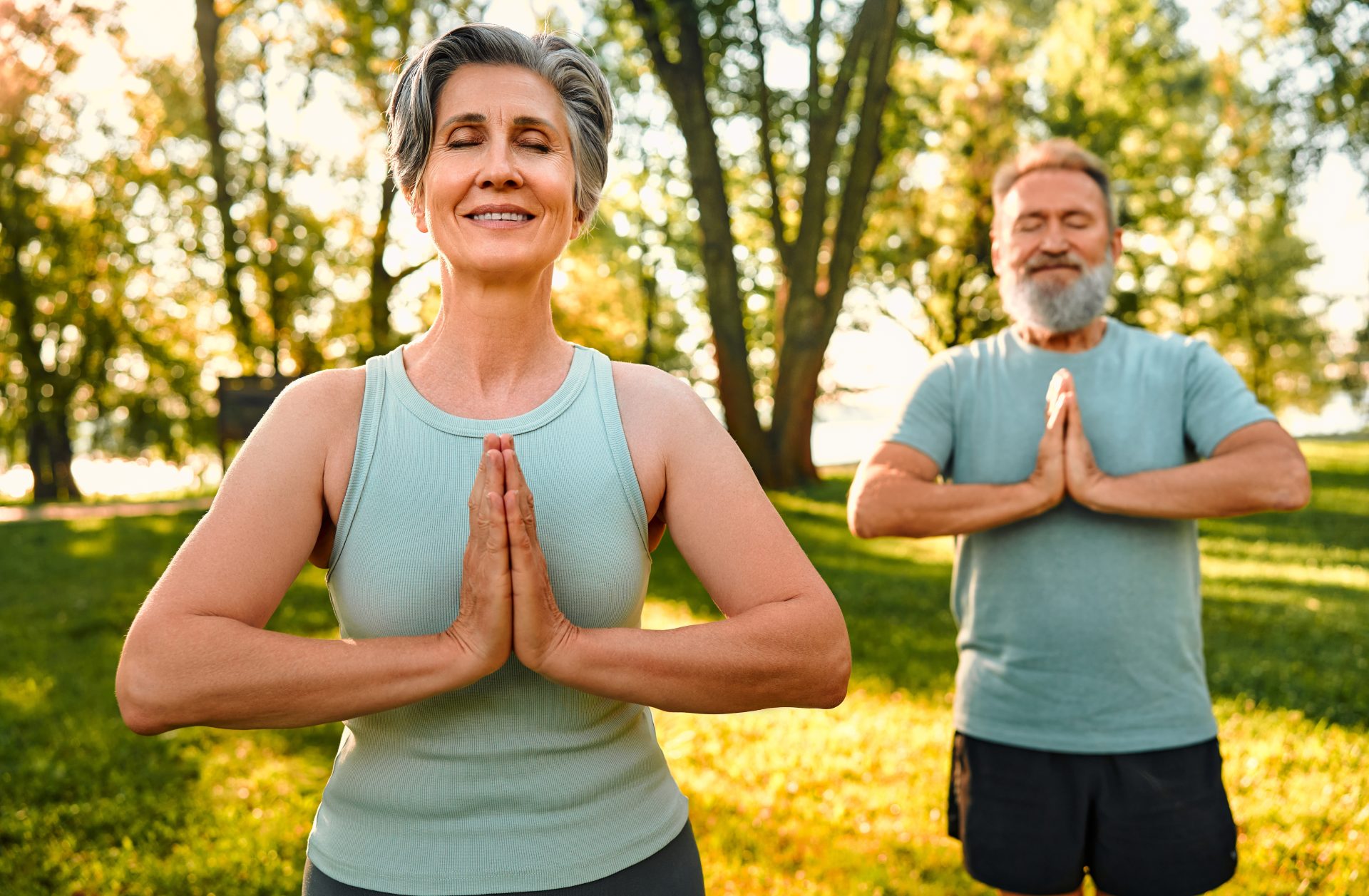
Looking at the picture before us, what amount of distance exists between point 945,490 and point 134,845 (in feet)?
13.7

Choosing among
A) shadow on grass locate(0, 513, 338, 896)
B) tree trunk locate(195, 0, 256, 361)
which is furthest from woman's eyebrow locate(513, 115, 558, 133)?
tree trunk locate(195, 0, 256, 361)

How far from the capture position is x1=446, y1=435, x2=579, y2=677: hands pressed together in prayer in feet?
4.66

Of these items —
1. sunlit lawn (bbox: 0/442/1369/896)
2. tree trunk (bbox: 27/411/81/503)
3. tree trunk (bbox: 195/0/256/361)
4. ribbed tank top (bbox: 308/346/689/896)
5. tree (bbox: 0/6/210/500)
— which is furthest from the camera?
tree trunk (bbox: 27/411/81/503)

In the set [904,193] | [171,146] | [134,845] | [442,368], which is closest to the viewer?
[442,368]

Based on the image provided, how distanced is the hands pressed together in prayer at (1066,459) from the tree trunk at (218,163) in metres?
12.6

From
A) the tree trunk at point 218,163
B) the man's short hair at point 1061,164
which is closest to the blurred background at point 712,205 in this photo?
the tree trunk at point 218,163

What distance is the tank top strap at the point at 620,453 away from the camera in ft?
5.27

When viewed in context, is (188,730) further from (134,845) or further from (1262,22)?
(1262,22)

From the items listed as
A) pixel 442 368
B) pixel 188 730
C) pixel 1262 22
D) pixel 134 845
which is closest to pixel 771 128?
pixel 1262 22

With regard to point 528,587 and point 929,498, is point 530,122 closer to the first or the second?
point 528,587

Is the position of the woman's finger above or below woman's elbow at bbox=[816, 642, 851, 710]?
above

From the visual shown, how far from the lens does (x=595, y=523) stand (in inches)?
62.6

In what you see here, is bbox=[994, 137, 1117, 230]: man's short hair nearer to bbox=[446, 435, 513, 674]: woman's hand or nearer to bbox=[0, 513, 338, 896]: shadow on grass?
bbox=[446, 435, 513, 674]: woman's hand

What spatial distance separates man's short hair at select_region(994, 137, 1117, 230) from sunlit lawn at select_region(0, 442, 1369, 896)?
9.36 feet
